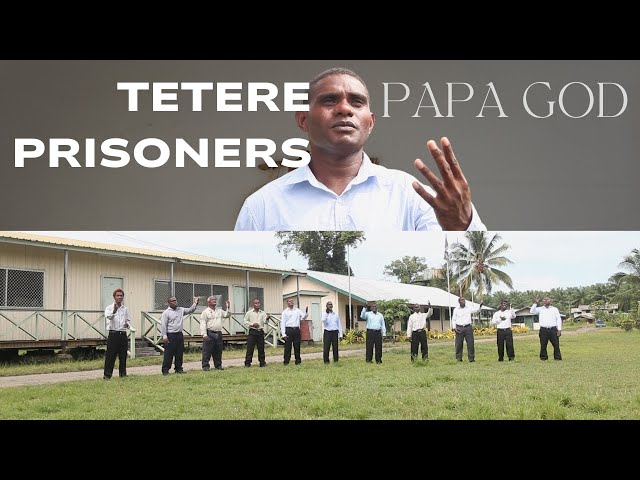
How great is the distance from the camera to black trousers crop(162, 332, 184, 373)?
6980 millimetres

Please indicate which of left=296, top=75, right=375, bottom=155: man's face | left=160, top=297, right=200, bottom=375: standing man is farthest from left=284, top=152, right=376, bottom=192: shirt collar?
left=160, top=297, right=200, bottom=375: standing man

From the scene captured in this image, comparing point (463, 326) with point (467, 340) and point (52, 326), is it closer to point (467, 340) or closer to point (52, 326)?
point (467, 340)

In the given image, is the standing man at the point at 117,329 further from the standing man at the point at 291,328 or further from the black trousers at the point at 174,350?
the standing man at the point at 291,328

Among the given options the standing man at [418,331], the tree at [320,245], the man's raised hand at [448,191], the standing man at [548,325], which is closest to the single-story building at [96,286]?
the tree at [320,245]

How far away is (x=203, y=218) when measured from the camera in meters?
6.71

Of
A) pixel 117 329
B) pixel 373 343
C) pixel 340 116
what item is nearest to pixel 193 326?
pixel 117 329

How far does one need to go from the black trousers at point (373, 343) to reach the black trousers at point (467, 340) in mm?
646

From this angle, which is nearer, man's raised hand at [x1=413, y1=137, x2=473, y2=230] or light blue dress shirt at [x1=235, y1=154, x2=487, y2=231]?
man's raised hand at [x1=413, y1=137, x2=473, y2=230]

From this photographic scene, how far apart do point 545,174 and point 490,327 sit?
4.41 ft

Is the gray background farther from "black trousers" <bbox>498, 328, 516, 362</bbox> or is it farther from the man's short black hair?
"black trousers" <bbox>498, 328, 516, 362</bbox>

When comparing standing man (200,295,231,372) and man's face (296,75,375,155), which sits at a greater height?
man's face (296,75,375,155)

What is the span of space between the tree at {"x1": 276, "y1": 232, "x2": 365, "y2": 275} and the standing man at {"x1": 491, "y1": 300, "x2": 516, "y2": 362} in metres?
1.34
